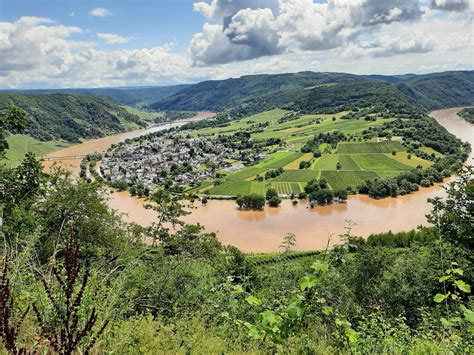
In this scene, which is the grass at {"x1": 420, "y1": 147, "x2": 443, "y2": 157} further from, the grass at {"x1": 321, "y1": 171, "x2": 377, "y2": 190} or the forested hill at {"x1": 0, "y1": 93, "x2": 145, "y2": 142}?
the forested hill at {"x1": 0, "y1": 93, "x2": 145, "y2": 142}

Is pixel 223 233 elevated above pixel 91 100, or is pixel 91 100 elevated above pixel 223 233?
pixel 91 100

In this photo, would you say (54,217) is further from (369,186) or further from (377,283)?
(369,186)

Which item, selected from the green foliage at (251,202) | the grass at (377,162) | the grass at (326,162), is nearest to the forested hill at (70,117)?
the grass at (326,162)

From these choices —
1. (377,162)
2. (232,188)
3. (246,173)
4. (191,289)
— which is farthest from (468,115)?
(191,289)

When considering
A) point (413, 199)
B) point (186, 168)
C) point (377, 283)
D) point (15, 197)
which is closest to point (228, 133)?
point (186, 168)

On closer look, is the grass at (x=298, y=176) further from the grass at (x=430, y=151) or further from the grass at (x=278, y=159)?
the grass at (x=430, y=151)

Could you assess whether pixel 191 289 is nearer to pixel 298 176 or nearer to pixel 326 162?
pixel 298 176
